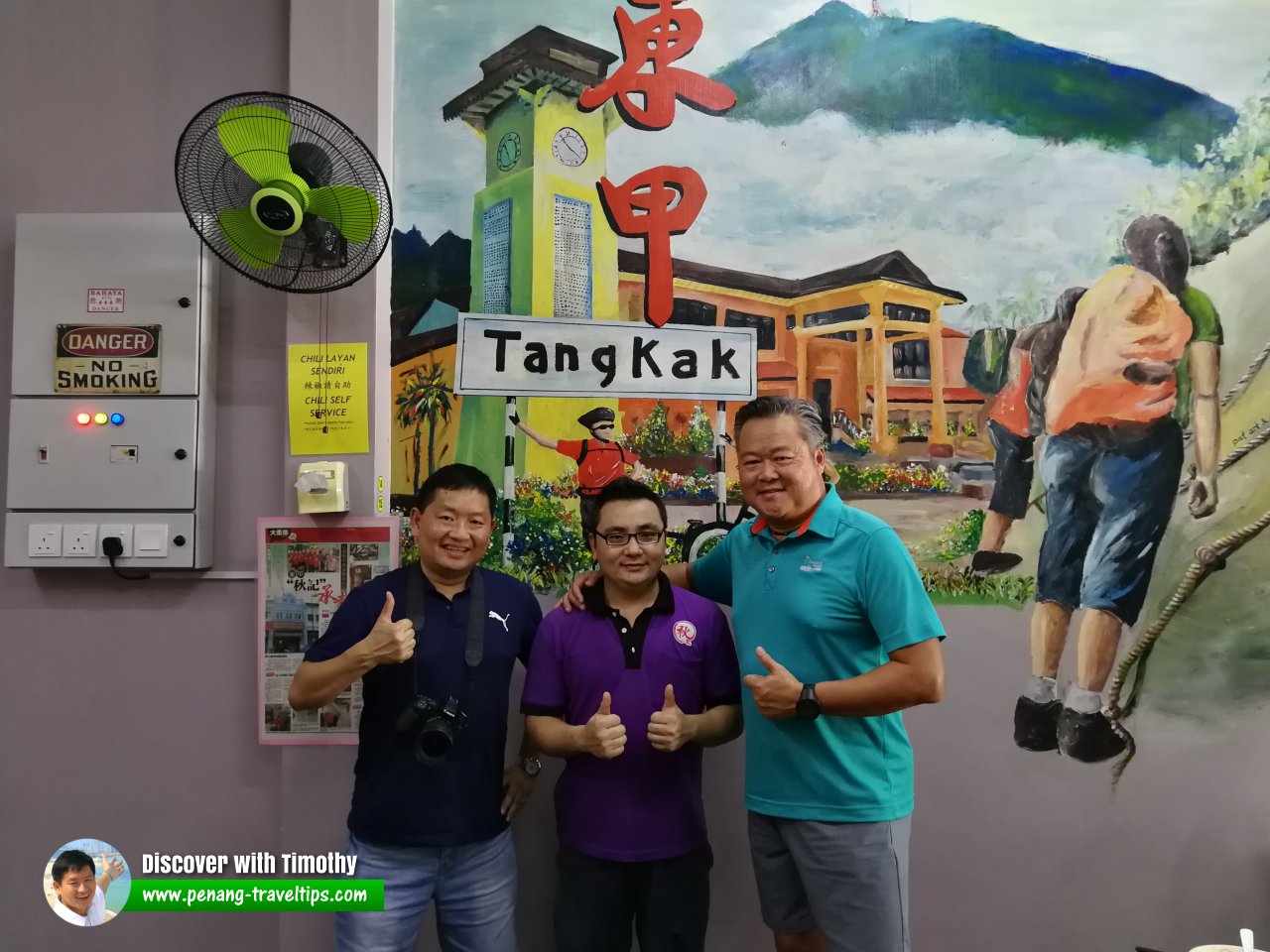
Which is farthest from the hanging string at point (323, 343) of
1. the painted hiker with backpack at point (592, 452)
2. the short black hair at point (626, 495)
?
the short black hair at point (626, 495)

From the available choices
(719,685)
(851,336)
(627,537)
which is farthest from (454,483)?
(851,336)

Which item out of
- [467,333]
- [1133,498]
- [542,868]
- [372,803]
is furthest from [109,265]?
[1133,498]

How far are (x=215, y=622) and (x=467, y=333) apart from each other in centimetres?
108

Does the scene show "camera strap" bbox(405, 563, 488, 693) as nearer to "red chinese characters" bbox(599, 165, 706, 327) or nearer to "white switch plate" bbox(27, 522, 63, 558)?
"red chinese characters" bbox(599, 165, 706, 327)

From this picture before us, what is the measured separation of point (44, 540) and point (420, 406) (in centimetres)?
106

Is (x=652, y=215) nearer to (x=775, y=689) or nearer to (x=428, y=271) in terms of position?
(x=428, y=271)

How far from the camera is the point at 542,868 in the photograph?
206 centimetres

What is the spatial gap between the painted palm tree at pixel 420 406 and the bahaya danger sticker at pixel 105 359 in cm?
67

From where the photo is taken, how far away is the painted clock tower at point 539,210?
2123 mm

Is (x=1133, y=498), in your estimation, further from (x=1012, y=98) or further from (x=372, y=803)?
(x=372, y=803)

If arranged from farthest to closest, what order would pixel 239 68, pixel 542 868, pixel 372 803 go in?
pixel 239 68 → pixel 542 868 → pixel 372 803

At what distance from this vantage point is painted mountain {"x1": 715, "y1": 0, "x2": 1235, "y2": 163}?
218 cm

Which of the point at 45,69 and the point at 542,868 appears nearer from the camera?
the point at 542,868

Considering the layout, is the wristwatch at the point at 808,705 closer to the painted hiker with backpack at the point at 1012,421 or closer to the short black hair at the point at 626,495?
the short black hair at the point at 626,495
